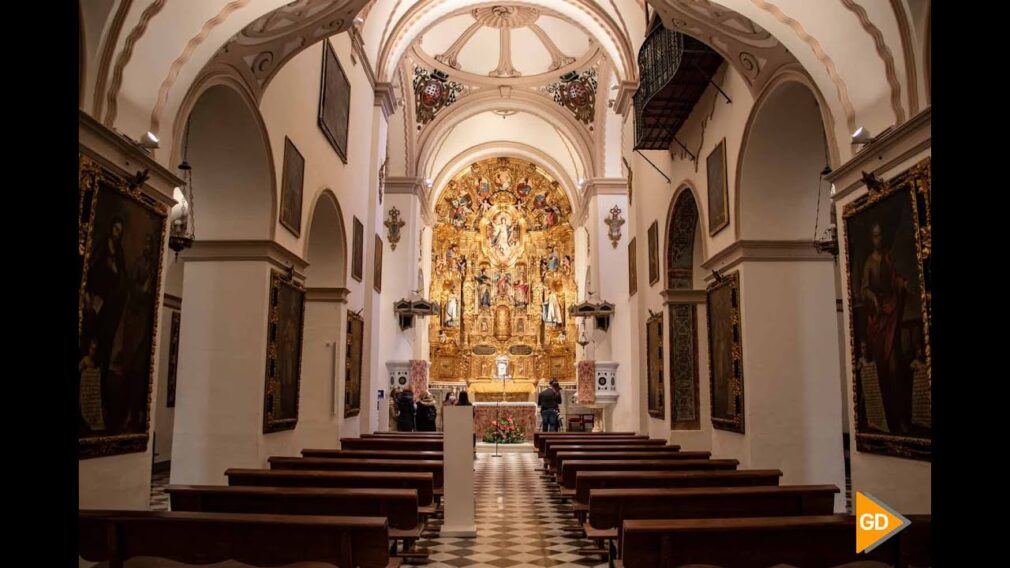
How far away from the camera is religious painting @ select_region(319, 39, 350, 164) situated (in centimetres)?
1076

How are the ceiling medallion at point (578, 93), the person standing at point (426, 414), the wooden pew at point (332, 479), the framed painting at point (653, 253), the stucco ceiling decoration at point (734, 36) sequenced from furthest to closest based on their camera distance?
the ceiling medallion at point (578, 93) → the person standing at point (426, 414) → the framed painting at point (653, 253) → the stucco ceiling decoration at point (734, 36) → the wooden pew at point (332, 479)

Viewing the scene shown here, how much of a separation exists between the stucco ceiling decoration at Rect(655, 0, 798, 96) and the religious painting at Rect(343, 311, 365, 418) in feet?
23.6

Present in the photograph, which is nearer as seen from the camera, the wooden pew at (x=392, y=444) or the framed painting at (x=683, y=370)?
the wooden pew at (x=392, y=444)

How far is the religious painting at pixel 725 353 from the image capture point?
9.24 meters

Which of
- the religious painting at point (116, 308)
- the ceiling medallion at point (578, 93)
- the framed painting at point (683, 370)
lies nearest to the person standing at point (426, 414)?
the framed painting at point (683, 370)

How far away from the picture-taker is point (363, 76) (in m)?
13.4

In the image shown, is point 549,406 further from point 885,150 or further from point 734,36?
point 885,150

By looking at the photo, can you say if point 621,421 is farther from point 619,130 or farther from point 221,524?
point 221,524

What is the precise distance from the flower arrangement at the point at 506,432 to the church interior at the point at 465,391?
160 inches

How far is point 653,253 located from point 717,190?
11.6 feet

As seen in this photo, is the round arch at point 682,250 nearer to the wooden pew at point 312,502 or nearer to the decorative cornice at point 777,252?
the decorative cornice at point 777,252

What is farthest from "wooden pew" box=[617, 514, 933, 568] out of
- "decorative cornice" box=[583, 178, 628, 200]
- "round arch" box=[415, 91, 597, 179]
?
"round arch" box=[415, 91, 597, 179]
